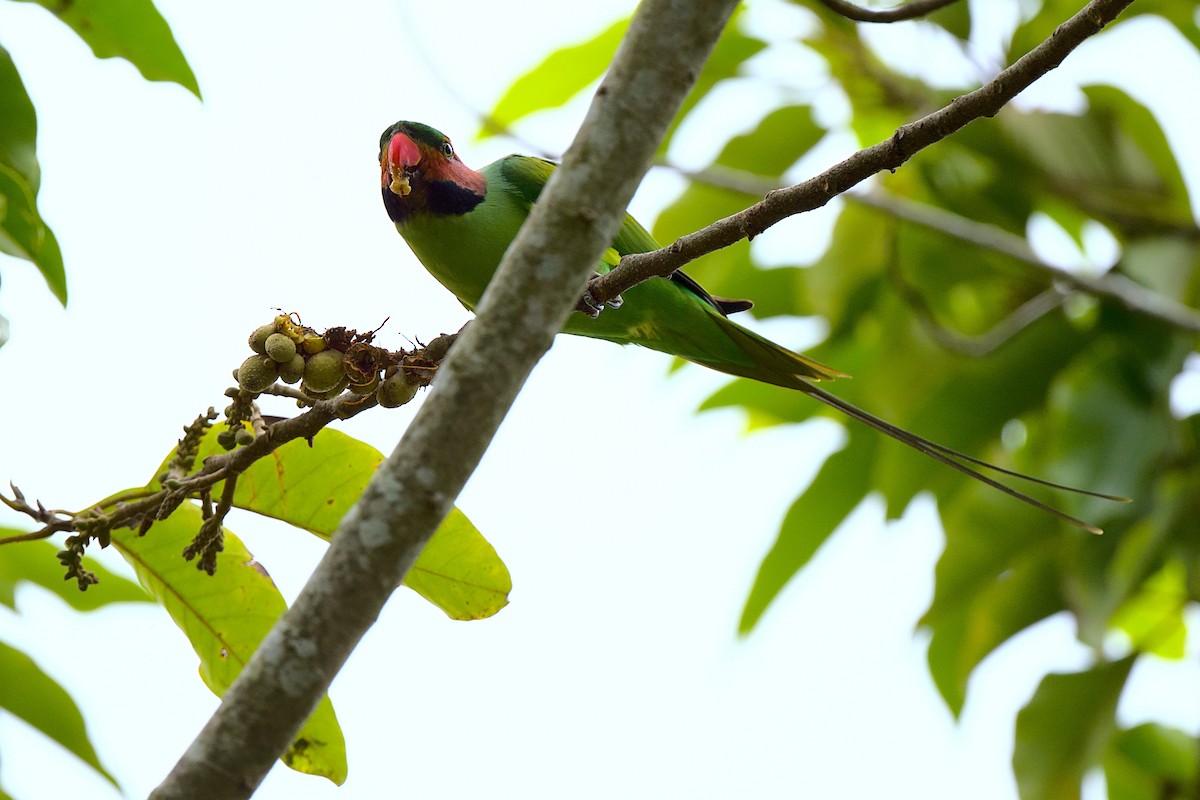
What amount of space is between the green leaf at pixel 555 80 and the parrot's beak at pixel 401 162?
5.04ft

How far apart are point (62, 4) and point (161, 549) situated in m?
1.13

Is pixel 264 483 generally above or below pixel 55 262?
below

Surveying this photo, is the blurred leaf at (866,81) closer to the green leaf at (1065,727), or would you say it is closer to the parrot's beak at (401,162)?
the parrot's beak at (401,162)

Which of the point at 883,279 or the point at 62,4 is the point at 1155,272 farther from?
the point at 62,4

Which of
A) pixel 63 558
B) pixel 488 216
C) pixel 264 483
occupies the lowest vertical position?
pixel 63 558

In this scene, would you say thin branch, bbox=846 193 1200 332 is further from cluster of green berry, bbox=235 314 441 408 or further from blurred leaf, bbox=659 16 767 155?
cluster of green berry, bbox=235 314 441 408

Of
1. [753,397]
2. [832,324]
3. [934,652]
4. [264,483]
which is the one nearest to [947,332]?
[832,324]

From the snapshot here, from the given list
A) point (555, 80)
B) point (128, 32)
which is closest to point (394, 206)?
point (128, 32)

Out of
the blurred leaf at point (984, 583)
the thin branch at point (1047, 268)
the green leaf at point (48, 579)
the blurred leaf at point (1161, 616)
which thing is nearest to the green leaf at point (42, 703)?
the green leaf at point (48, 579)

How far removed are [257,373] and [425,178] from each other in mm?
1203

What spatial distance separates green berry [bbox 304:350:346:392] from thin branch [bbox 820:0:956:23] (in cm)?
106

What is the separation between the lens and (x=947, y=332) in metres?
4.11

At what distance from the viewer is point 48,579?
110 inches

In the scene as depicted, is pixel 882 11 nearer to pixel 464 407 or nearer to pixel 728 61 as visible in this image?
pixel 464 407
